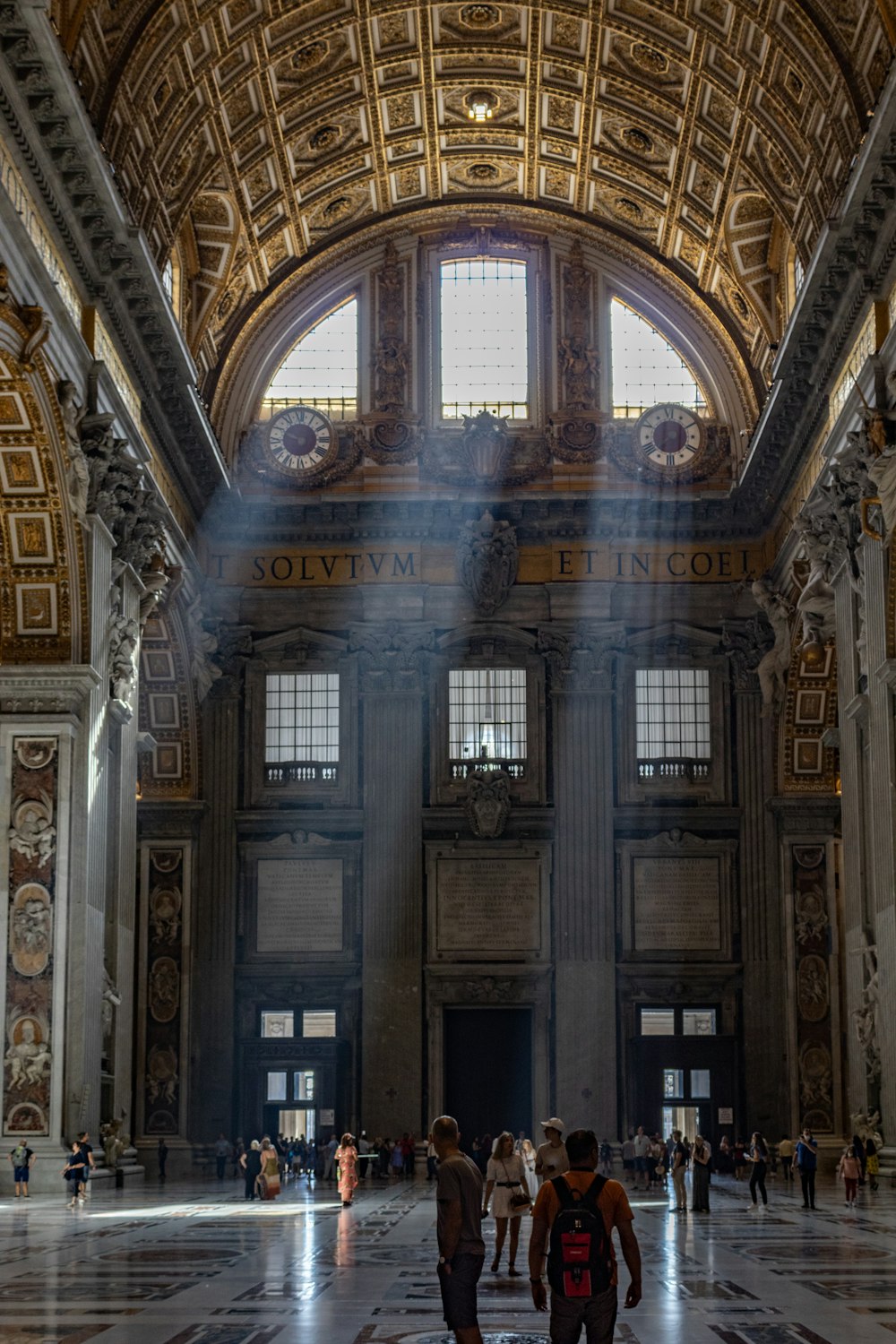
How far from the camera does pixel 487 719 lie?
40219 millimetres

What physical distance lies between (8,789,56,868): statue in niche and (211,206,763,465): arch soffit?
1548 centimetres

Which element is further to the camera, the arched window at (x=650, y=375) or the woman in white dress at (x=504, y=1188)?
the arched window at (x=650, y=375)

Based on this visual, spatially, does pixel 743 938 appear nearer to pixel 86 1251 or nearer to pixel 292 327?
pixel 292 327

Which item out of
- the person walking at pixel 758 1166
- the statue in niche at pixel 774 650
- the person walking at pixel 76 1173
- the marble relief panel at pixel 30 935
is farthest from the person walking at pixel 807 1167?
the statue in niche at pixel 774 650

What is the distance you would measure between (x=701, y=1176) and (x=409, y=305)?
2271cm

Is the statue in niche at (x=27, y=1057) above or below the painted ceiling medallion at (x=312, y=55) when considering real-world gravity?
below

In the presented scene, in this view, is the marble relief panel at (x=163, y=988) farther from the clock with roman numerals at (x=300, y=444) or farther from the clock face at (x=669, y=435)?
the clock face at (x=669, y=435)

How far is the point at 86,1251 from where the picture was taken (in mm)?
17500

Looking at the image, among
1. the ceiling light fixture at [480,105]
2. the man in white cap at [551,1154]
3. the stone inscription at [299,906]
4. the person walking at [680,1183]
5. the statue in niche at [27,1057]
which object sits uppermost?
the ceiling light fixture at [480,105]

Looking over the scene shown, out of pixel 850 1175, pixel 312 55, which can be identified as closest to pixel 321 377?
pixel 312 55

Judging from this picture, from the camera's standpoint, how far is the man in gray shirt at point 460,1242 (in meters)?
9.77

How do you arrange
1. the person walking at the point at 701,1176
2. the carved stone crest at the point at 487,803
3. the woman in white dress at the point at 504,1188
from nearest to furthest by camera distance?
the woman in white dress at the point at 504,1188 < the person walking at the point at 701,1176 < the carved stone crest at the point at 487,803

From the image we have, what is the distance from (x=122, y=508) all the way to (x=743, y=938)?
54.9ft

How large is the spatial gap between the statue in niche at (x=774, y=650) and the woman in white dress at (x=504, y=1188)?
892 inches
